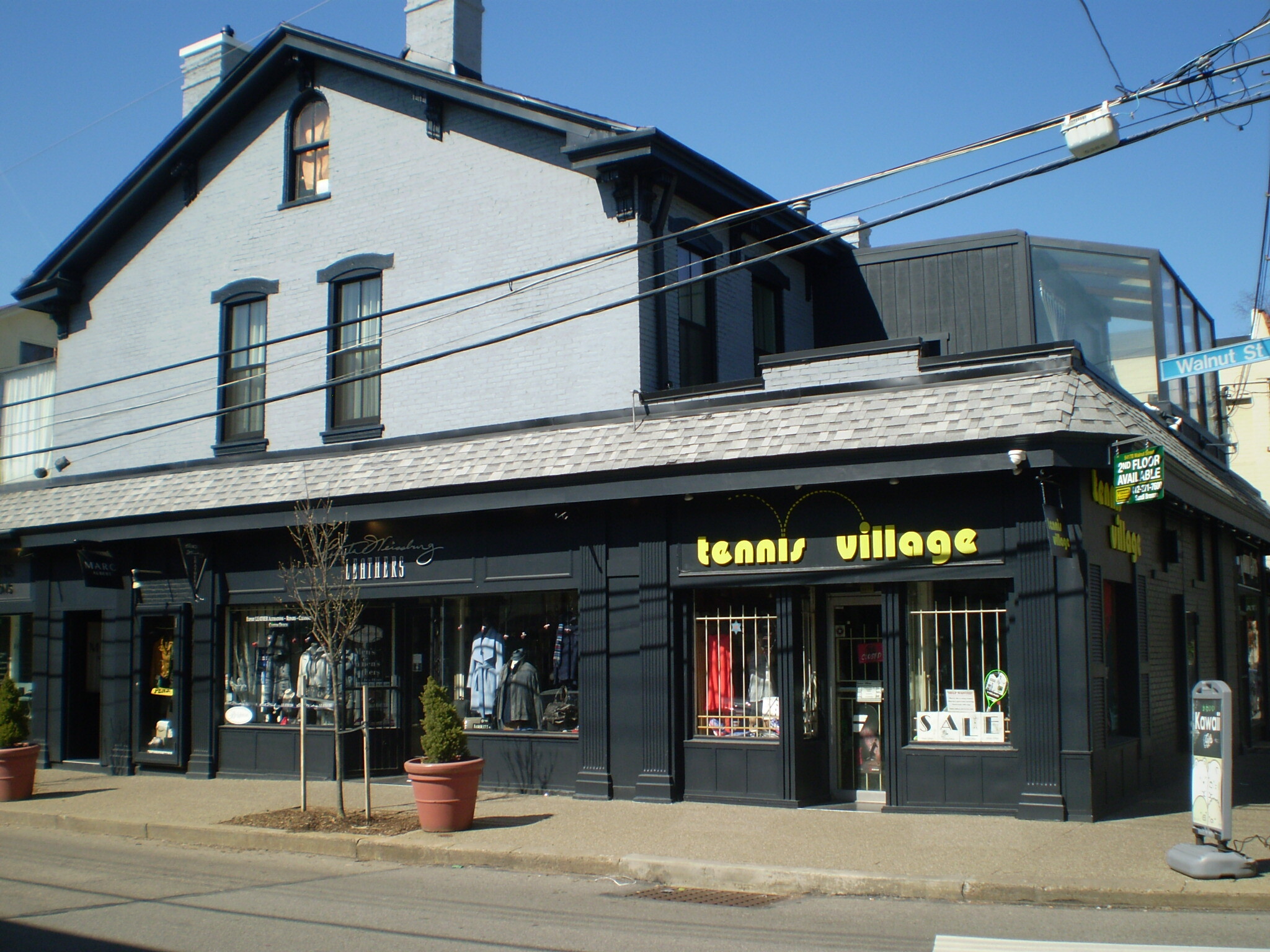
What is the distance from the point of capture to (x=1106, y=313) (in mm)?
16875

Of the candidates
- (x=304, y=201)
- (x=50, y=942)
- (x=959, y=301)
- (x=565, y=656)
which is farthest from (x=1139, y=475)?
(x=304, y=201)

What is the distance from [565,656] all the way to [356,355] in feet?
19.0

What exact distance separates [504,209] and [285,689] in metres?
7.32

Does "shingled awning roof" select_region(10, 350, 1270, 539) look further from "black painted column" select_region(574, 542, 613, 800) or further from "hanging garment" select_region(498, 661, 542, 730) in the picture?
"hanging garment" select_region(498, 661, 542, 730)

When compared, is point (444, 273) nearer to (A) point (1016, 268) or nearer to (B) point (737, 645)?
(B) point (737, 645)

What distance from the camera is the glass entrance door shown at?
42.9 feet

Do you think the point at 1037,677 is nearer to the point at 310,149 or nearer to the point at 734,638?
the point at 734,638

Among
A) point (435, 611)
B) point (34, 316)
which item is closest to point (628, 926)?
point (435, 611)

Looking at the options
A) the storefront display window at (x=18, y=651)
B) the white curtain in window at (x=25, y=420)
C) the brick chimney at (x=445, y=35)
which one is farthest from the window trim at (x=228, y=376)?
the storefront display window at (x=18, y=651)

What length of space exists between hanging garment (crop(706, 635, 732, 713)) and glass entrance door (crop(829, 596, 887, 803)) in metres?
1.16

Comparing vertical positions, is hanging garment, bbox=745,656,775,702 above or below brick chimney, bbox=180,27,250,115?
below

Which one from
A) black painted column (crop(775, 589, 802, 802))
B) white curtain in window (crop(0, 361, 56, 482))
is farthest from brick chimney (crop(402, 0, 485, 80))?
black painted column (crop(775, 589, 802, 802))

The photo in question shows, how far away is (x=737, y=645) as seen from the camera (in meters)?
13.3

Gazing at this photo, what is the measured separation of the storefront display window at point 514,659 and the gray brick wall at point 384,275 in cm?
246
